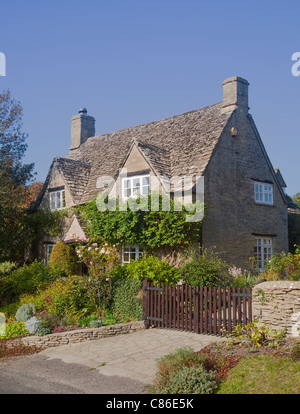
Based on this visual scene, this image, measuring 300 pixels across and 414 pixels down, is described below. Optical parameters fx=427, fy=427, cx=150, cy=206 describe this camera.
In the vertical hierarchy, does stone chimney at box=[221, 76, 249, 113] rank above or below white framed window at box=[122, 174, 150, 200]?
above

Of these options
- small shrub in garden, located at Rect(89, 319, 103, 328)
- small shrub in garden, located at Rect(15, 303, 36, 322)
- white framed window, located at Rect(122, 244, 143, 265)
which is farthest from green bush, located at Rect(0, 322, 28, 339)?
white framed window, located at Rect(122, 244, 143, 265)

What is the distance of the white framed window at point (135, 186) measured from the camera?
1958 centimetres

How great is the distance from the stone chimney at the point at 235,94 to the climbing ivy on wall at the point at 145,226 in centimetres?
676

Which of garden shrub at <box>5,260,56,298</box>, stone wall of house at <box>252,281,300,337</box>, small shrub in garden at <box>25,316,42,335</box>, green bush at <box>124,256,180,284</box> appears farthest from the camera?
garden shrub at <box>5,260,56,298</box>

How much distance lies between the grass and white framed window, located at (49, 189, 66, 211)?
16.7 m

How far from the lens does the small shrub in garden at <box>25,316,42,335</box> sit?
491 inches

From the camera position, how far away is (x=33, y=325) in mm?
12516

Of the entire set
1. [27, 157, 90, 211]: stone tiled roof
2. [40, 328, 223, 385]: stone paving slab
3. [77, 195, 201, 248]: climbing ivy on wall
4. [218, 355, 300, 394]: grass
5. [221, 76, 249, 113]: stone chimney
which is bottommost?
[40, 328, 223, 385]: stone paving slab

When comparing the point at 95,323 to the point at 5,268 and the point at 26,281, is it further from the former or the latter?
the point at 5,268

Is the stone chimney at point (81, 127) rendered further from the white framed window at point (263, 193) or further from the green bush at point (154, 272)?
the green bush at point (154, 272)

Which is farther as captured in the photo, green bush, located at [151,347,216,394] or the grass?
green bush, located at [151,347,216,394]

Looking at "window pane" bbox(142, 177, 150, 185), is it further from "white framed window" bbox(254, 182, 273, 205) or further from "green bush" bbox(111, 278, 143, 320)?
"green bush" bbox(111, 278, 143, 320)

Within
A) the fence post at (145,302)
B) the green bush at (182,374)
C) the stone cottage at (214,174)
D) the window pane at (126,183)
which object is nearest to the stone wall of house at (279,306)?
the green bush at (182,374)

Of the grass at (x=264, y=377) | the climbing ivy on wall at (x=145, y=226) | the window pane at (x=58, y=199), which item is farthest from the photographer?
the window pane at (x=58, y=199)
